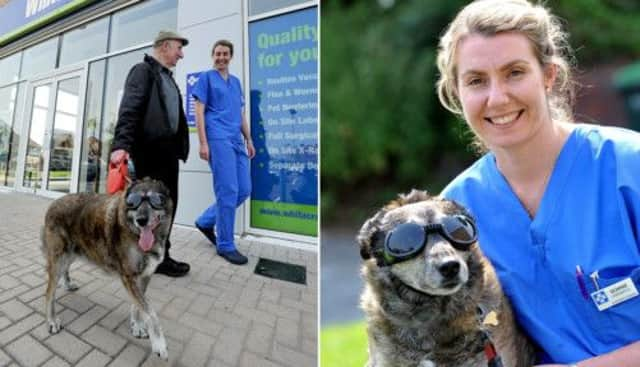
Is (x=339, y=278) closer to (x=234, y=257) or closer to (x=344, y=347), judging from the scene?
(x=344, y=347)

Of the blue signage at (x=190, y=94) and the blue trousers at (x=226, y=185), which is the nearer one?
the blue signage at (x=190, y=94)

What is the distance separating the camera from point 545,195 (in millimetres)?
886

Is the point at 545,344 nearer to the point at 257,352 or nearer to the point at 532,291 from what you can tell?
the point at 532,291

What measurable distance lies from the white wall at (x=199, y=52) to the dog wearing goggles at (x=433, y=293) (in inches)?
18.6

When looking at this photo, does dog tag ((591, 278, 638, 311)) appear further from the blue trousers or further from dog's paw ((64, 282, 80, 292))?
dog's paw ((64, 282, 80, 292))

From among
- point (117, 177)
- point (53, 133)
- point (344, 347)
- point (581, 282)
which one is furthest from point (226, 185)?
point (344, 347)

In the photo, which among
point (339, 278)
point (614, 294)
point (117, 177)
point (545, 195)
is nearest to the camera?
point (614, 294)

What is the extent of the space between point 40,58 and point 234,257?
2.21ft

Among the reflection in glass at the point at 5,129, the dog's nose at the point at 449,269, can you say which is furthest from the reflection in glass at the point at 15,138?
the dog's nose at the point at 449,269

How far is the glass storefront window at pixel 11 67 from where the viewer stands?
1.10 metres

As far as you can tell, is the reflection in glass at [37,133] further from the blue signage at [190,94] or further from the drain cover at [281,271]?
the drain cover at [281,271]

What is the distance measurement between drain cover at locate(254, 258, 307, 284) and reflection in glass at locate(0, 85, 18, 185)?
0.65 metres

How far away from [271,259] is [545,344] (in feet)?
2.25

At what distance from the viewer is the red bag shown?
99 centimetres
